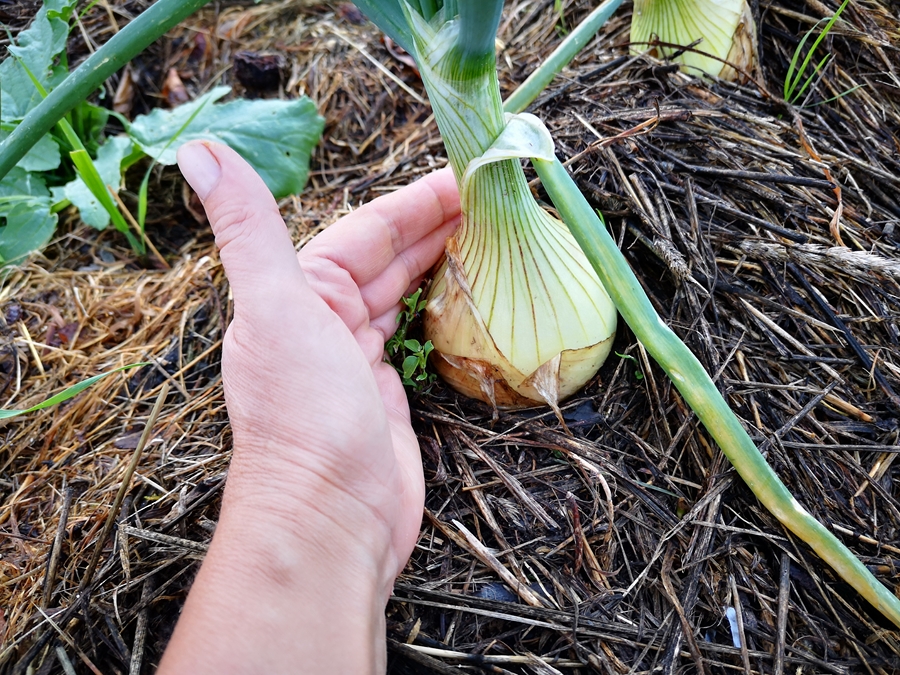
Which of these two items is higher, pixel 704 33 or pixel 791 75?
pixel 704 33

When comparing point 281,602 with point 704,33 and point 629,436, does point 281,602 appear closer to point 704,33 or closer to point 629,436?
point 629,436

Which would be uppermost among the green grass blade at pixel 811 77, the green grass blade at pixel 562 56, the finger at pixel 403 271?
the green grass blade at pixel 562 56

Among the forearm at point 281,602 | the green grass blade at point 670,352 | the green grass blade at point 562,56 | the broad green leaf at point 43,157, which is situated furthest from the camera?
the broad green leaf at point 43,157

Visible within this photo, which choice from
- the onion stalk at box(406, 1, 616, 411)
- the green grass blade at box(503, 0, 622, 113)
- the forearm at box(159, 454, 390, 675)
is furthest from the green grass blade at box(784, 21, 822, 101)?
the forearm at box(159, 454, 390, 675)

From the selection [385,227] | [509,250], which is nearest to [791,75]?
[509,250]

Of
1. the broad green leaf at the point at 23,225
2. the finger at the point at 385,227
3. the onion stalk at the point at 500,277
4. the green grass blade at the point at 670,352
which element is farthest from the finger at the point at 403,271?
the broad green leaf at the point at 23,225

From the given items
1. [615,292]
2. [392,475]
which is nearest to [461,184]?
[615,292]

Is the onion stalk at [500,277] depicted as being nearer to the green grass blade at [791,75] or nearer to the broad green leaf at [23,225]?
the green grass blade at [791,75]
